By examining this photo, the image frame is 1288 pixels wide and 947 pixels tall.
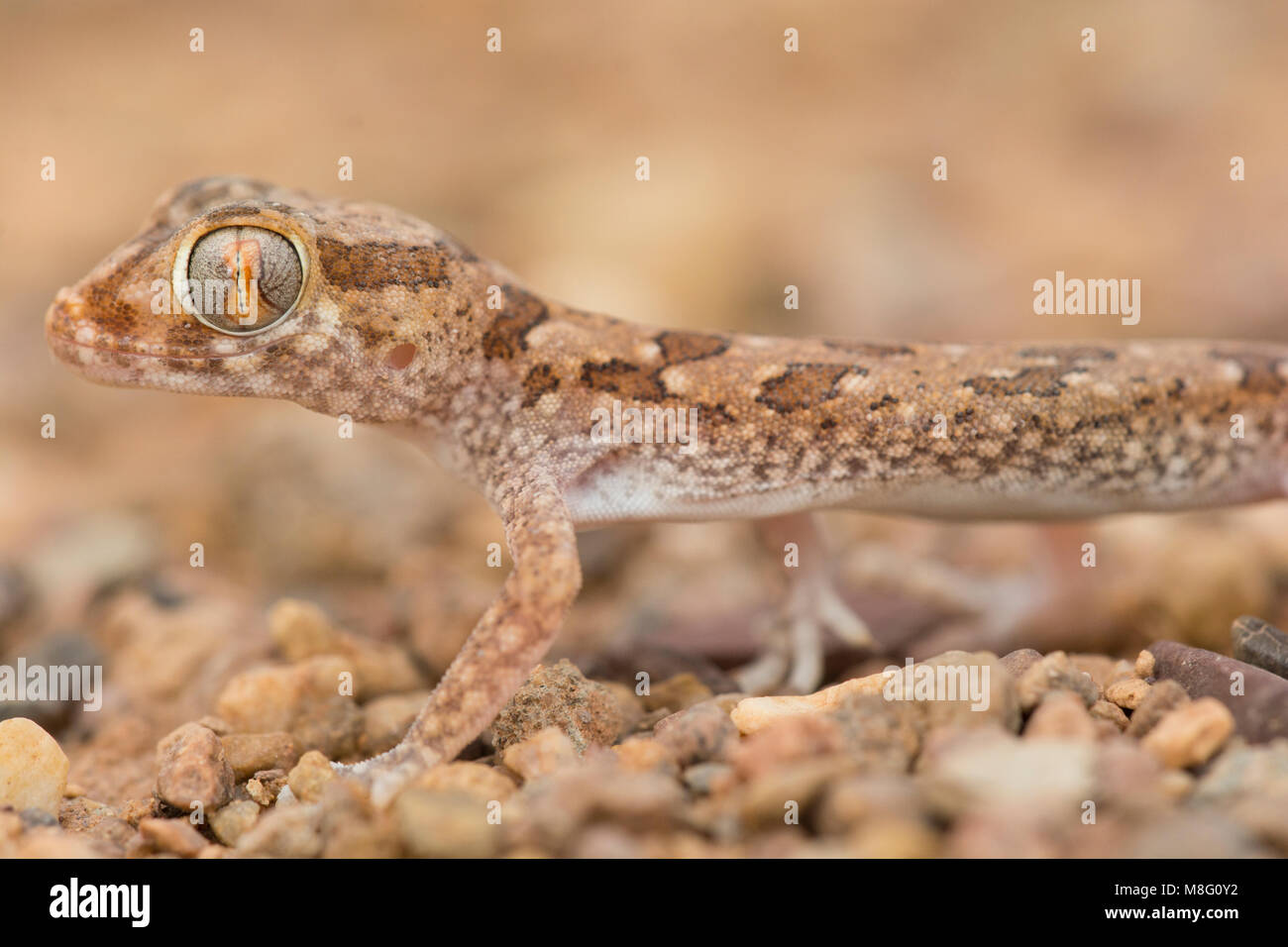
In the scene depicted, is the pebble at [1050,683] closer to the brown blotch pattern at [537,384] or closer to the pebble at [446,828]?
the pebble at [446,828]

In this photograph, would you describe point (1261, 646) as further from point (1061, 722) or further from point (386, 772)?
point (386, 772)

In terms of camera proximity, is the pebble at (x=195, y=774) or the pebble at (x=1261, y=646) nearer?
the pebble at (x=195, y=774)

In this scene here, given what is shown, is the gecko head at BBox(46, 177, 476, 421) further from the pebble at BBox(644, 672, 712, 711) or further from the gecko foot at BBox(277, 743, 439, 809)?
the pebble at BBox(644, 672, 712, 711)

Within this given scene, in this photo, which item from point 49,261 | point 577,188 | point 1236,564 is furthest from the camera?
point 577,188

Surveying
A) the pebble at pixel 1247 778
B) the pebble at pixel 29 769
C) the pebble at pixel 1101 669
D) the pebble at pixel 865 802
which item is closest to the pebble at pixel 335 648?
the pebble at pixel 29 769

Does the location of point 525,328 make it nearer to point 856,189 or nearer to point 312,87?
point 856,189

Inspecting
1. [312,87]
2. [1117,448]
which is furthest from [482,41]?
[1117,448]
